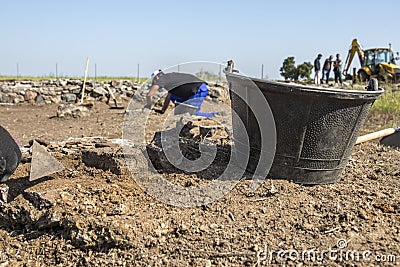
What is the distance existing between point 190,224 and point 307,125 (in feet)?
3.60

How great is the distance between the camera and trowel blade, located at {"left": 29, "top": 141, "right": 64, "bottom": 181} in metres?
3.22

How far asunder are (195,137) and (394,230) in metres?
2.21

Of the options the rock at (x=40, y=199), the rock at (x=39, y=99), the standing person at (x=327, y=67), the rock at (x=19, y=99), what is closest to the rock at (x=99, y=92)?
the rock at (x=39, y=99)

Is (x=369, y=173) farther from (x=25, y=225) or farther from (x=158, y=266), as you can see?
(x=25, y=225)

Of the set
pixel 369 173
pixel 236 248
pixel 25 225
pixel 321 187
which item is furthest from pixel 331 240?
pixel 25 225

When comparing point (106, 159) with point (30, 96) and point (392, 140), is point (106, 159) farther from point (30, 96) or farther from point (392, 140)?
point (30, 96)

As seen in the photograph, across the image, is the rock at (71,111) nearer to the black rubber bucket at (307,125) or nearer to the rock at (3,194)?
the rock at (3,194)

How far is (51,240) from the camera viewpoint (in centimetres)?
269

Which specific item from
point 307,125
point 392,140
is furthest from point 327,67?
point 307,125

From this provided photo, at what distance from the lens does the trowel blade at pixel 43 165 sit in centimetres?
322

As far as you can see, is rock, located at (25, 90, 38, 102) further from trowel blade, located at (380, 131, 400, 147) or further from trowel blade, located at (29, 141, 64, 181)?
trowel blade, located at (380, 131, 400, 147)

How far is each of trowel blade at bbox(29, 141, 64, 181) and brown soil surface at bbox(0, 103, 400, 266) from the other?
5 centimetres

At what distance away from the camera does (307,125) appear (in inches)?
117

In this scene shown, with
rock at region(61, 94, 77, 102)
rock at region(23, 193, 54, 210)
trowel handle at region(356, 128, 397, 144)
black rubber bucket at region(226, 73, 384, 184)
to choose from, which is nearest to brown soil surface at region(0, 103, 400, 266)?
rock at region(23, 193, 54, 210)
